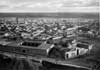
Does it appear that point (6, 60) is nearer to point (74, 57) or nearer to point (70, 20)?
point (74, 57)

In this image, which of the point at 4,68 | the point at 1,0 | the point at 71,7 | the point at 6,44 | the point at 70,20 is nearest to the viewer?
the point at 4,68

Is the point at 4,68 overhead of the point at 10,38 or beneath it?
beneath

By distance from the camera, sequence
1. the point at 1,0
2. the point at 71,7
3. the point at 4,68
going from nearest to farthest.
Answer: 1. the point at 4,68
2. the point at 1,0
3. the point at 71,7

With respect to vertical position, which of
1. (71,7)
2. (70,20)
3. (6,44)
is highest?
(71,7)

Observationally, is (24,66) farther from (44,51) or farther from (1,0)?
(1,0)

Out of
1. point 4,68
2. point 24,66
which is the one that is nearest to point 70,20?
point 24,66

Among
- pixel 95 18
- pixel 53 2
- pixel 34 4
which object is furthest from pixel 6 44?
pixel 95 18

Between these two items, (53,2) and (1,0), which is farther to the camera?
(53,2)
